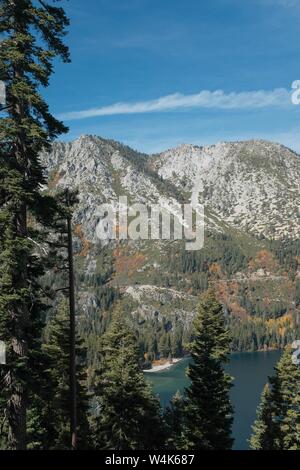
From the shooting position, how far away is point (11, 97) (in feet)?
63.2

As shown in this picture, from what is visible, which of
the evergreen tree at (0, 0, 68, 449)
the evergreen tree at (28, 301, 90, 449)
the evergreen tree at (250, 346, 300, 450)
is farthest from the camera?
the evergreen tree at (250, 346, 300, 450)

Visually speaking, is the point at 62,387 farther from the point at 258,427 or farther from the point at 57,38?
the point at 258,427

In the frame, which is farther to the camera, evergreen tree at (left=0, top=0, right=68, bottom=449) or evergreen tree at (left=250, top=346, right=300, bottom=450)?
evergreen tree at (left=250, top=346, right=300, bottom=450)

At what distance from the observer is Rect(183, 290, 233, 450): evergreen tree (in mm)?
37062

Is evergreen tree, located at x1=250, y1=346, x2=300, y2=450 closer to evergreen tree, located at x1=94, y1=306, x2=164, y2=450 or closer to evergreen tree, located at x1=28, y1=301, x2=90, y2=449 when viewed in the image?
evergreen tree, located at x1=94, y1=306, x2=164, y2=450

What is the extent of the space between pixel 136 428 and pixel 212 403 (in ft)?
21.2

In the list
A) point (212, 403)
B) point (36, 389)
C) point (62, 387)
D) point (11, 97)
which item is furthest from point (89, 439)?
point (11, 97)

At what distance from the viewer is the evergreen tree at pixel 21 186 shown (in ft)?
60.3

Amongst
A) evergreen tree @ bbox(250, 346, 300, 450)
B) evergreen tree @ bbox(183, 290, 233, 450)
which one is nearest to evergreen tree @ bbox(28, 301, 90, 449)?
evergreen tree @ bbox(183, 290, 233, 450)

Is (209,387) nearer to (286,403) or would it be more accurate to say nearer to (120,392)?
(120,392)

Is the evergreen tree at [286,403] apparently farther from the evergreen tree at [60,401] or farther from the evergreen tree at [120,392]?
the evergreen tree at [60,401]

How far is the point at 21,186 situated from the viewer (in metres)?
18.6

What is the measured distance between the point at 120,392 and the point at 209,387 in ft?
23.9

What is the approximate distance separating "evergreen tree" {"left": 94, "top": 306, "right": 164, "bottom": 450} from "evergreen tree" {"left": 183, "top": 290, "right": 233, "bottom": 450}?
4120 millimetres
